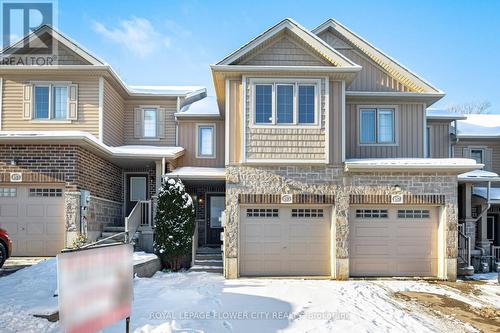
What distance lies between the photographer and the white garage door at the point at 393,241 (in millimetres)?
12617

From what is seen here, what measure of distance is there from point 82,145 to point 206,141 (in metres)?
5.47

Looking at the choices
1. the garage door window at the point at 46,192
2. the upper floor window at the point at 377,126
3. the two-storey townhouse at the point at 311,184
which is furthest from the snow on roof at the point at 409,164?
the garage door window at the point at 46,192

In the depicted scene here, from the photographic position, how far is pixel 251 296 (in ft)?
30.9

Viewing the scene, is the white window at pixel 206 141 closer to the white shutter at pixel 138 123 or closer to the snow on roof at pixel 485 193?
the white shutter at pixel 138 123

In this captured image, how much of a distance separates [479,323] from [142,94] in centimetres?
1353

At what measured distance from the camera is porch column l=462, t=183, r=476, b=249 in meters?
15.1

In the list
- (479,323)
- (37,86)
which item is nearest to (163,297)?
(479,323)

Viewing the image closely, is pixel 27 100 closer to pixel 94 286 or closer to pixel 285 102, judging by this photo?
pixel 285 102

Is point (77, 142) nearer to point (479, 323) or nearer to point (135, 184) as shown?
point (135, 184)

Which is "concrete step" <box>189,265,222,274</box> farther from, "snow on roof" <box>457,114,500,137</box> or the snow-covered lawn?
"snow on roof" <box>457,114,500,137</box>

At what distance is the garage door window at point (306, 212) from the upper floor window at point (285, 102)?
8.05 feet

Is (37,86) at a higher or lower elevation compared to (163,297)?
higher

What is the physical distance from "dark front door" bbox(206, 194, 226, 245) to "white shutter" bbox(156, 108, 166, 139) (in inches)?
118

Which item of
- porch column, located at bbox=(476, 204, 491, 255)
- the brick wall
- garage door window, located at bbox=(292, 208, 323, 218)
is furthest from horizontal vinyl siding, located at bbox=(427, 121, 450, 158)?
the brick wall
